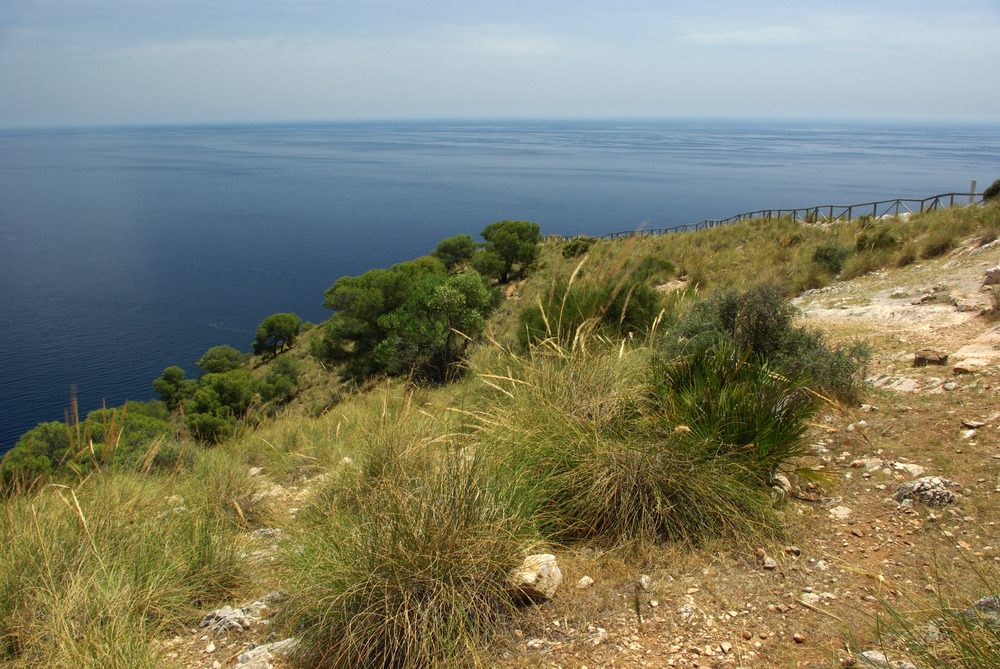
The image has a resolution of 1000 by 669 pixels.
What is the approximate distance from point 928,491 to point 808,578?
3.58 ft

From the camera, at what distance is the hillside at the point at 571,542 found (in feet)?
7.63

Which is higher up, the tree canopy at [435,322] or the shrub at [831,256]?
the shrub at [831,256]

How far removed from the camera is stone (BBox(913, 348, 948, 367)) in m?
5.21

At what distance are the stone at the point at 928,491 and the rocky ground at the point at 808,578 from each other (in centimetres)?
1

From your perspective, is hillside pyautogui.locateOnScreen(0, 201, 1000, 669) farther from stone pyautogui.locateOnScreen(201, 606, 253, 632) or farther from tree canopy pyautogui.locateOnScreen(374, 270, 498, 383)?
tree canopy pyautogui.locateOnScreen(374, 270, 498, 383)

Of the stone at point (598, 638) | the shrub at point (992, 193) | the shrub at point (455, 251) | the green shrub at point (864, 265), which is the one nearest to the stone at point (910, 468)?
the stone at point (598, 638)

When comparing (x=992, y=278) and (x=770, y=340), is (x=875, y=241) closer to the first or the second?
(x=992, y=278)

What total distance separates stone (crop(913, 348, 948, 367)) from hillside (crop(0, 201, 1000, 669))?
16.5 inches

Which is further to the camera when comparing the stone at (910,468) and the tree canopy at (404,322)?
the tree canopy at (404,322)

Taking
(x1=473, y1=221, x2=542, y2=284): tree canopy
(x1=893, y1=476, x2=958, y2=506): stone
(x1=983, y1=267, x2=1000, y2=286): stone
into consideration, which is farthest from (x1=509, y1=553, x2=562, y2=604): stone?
(x1=473, y1=221, x2=542, y2=284): tree canopy

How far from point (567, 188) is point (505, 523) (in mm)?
103599

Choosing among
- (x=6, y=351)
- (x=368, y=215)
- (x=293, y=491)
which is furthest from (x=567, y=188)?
(x=293, y=491)

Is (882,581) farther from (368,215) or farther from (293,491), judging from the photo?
(368,215)

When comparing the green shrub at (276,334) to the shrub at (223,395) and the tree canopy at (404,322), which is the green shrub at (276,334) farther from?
the tree canopy at (404,322)
